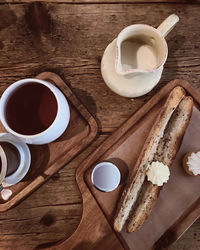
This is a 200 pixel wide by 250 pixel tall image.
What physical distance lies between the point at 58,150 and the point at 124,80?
1.27 ft

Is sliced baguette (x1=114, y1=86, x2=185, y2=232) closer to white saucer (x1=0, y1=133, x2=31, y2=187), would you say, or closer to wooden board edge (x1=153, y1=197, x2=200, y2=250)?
wooden board edge (x1=153, y1=197, x2=200, y2=250)

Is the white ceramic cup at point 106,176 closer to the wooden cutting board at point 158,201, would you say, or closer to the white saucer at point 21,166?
the wooden cutting board at point 158,201

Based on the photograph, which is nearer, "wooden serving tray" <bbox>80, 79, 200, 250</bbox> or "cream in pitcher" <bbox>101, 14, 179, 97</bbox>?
"cream in pitcher" <bbox>101, 14, 179, 97</bbox>

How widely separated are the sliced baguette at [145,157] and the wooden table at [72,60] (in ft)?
0.31

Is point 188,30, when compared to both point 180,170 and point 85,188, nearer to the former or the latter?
point 180,170

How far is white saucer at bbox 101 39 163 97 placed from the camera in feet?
3.43

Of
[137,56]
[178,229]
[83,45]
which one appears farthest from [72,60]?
[178,229]

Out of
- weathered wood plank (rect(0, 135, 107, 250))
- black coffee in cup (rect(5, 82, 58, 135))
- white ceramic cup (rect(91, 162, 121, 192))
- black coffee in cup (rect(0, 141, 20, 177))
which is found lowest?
weathered wood plank (rect(0, 135, 107, 250))

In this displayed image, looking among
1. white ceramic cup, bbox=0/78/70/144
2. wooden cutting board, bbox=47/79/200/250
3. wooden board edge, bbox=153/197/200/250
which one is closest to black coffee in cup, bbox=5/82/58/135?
white ceramic cup, bbox=0/78/70/144

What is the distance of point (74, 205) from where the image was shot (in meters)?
1.20

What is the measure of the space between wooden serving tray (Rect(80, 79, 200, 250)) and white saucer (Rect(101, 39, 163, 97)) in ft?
0.45

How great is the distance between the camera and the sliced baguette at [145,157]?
1.16 metres

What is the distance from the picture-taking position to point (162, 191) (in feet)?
3.96

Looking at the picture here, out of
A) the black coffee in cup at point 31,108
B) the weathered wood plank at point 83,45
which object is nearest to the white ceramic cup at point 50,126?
the black coffee in cup at point 31,108
